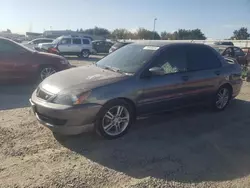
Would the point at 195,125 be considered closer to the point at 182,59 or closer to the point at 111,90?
the point at 182,59

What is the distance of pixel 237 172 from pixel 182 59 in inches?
100

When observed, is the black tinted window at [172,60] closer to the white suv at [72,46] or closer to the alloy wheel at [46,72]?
the alloy wheel at [46,72]

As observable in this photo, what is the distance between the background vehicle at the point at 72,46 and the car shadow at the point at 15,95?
48.4ft

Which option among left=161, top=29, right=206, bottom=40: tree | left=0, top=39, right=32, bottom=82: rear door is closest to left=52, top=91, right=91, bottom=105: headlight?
left=0, top=39, right=32, bottom=82: rear door

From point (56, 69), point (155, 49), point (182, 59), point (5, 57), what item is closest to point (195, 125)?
point (182, 59)

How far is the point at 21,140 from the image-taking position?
14.1 ft

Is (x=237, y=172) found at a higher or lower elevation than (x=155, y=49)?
lower

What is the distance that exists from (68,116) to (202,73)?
3.09 m

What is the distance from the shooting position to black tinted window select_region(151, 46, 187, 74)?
16.5 ft

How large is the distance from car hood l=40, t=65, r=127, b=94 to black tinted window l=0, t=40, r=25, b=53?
374 cm

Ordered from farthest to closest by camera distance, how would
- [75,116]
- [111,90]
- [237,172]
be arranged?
[111,90], [75,116], [237,172]

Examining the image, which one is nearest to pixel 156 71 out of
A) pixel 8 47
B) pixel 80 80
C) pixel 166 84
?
pixel 166 84

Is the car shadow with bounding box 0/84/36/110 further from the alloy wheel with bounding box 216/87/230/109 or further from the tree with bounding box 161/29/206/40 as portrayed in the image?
the tree with bounding box 161/29/206/40

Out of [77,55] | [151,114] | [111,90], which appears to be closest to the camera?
[111,90]
